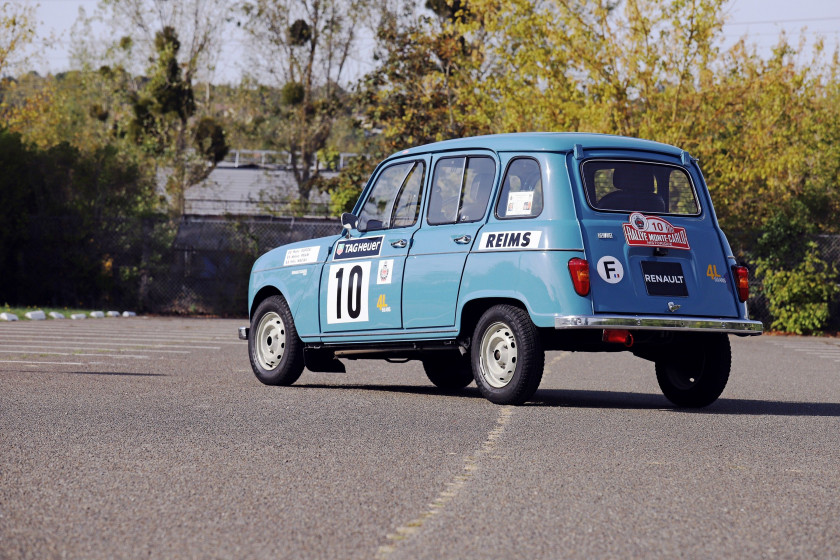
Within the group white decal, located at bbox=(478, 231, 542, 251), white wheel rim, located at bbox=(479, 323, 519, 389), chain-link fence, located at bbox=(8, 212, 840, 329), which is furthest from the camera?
chain-link fence, located at bbox=(8, 212, 840, 329)

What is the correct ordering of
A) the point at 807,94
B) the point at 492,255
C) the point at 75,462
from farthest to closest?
the point at 807,94, the point at 492,255, the point at 75,462

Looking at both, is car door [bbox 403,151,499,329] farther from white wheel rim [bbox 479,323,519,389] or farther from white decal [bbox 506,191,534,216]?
white wheel rim [bbox 479,323,519,389]

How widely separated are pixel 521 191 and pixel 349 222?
1.91 meters

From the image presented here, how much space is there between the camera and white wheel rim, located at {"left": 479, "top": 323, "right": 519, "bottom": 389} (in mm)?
9406

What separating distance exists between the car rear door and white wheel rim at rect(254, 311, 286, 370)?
3.55m

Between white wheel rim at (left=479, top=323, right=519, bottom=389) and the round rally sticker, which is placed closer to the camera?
the round rally sticker

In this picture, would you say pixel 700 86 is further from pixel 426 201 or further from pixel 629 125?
Answer: pixel 426 201

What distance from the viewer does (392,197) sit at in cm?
1084

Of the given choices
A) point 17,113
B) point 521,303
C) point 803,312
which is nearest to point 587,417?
point 521,303

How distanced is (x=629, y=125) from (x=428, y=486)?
2107cm

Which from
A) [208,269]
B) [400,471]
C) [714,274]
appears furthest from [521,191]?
[208,269]

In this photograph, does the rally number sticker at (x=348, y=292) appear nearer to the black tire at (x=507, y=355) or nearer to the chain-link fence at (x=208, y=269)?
the black tire at (x=507, y=355)

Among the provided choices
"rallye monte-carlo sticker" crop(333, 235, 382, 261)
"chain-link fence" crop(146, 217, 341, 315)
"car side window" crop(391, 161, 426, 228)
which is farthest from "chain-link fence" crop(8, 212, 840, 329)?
"car side window" crop(391, 161, 426, 228)

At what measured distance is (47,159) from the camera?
2878 cm
